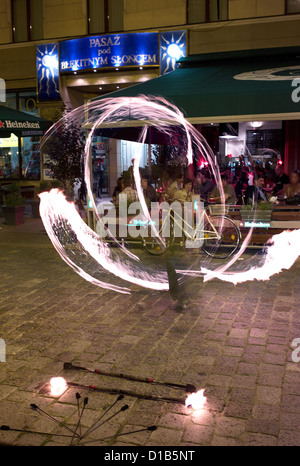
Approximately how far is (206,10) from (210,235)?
1012cm

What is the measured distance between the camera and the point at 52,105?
62.3 ft

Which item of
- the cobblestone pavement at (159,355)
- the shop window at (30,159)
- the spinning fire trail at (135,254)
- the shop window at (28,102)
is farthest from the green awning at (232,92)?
the shop window at (30,159)

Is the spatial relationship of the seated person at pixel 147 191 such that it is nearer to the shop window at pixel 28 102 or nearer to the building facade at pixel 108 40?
the building facade at pixel 108 40

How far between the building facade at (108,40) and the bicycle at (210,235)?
22.4 feet

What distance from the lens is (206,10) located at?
54.7ft

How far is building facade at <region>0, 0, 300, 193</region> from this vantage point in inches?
627

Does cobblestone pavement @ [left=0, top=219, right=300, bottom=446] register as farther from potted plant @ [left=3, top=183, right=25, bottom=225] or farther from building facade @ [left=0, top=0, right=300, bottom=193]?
building facade @ [left=0, top=0, right=300, bottom=193]

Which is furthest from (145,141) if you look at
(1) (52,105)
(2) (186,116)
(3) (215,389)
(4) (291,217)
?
(3) (215,389)

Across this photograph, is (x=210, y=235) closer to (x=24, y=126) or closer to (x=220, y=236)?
(x=220, y=236)

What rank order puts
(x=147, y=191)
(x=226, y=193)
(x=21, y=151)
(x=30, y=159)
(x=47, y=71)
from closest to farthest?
1. (x=226, y=193)
2. (x=147, y=191)
3. (x=47, y=71)
4. (x=30, y=159)
5. (x=21, y=151)

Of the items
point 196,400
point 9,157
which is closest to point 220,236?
point 196,400

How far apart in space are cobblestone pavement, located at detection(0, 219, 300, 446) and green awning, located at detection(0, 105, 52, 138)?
20.2 ft

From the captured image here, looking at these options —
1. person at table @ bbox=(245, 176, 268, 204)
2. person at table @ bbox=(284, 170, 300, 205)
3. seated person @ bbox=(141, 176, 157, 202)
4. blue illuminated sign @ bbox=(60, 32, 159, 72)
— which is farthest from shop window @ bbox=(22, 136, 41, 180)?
person at table @ bbox=(284, 170, 300, 205)

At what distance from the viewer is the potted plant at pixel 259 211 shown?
9992 mm
